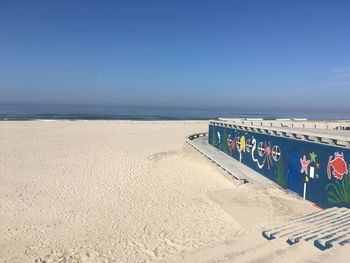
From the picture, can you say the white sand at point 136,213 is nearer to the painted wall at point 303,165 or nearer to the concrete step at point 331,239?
the concrete step at point 331,239

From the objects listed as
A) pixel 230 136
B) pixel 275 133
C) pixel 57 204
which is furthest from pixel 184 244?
pixel 230 136

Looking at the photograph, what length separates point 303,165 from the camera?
10523 mm

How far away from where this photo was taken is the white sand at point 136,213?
7.26 m

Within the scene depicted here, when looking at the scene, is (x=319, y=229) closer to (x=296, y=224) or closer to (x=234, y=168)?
(x=296, y=224)

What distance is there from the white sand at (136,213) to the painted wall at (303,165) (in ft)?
1.92

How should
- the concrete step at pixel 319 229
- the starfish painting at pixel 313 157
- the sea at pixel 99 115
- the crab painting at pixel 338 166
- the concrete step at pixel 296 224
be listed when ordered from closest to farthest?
the concrete step at pixel 319 229 < the concrete step at pixel 296 224 < the crab painting at pixel 338 166 < the starfish painting at pixel 313 157 < the sea at pixel 99 115

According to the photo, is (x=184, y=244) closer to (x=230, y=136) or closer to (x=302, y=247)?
(x=302, y=247)

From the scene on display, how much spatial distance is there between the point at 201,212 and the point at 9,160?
12.7 metres

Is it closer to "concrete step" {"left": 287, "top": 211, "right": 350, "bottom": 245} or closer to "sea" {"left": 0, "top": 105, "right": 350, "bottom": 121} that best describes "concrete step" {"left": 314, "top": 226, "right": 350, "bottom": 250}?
"concrete step" {"left": 287, "top": 211, "right": 350, "bottom": 245}

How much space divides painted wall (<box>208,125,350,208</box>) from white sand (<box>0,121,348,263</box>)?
A: 0.59 m

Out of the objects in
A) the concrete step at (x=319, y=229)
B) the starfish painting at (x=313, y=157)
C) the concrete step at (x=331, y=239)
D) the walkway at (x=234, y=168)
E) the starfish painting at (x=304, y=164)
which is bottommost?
the walkway at (x=234, y=168)

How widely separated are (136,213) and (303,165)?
5.49 meters

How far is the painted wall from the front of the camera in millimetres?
8828

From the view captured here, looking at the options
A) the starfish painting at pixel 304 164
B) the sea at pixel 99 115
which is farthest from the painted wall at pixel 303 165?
the sea at pixel 99 115
